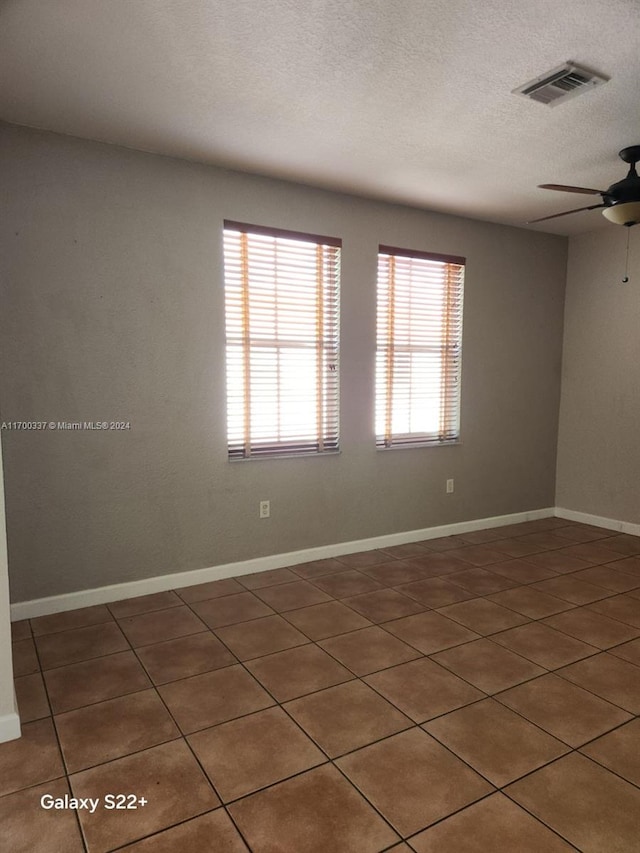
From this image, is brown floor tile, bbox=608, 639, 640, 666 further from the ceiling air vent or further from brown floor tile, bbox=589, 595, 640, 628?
the ceiling air vent

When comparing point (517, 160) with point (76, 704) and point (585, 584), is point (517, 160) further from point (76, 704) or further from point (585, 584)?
point (76, 704)

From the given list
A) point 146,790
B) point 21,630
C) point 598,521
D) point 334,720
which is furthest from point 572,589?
point 21,630

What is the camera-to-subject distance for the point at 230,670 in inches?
98.3

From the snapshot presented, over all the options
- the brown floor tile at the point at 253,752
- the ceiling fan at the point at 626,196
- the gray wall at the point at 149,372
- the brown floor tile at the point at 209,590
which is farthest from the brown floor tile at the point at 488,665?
the ceiling fan at the point at 626,196

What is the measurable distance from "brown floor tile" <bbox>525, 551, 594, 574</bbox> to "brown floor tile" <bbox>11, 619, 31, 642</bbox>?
325cm

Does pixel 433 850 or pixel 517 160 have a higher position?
pixel 517 160

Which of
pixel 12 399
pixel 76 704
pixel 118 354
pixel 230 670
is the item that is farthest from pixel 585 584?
pixel 12 399

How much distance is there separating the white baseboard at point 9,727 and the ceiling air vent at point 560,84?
3.26 metres

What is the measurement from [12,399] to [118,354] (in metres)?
0.60

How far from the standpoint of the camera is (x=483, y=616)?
10.1ft

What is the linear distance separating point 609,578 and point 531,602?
809mm

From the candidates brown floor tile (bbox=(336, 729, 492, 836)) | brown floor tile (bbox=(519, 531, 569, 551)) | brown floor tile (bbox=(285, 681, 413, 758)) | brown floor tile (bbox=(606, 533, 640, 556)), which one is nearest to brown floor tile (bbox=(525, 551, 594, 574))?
brown floor tile (bbox=(519, 531, 569, 551))

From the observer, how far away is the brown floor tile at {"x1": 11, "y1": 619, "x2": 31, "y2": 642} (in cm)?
281

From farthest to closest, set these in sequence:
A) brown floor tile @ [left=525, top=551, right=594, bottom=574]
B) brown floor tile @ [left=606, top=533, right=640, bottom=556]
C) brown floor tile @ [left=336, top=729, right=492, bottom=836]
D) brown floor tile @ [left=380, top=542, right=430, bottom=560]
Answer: brown floor tile @ [left=606, top=533, right=640, bottom=556] → brown floor tile @ [left=380, top=542, right=430, bottom=560] → brown floor tile @ [left=525, top=551, right=594, bottom=574] → brown floor tile @ [left=336, top=729, right=492, bottom=836]
